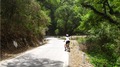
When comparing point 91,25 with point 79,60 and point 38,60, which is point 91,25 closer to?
point 79,60

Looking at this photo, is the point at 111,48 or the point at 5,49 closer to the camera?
the point at 5,49

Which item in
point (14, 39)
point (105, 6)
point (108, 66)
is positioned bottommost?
point (108, 66)

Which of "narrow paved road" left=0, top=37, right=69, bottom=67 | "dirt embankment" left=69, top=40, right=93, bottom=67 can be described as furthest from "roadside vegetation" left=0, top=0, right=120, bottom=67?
"narrow paved road" left=0, top=37, right=69, bottom=67

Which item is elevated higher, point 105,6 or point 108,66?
point 105,6

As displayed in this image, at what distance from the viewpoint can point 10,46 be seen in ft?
87.2

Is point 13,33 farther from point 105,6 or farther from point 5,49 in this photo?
point 105,6

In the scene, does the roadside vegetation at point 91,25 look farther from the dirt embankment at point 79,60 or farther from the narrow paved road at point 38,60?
the narrow paved road at point 38,60

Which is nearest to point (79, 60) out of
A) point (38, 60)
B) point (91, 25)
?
point (38, 60)

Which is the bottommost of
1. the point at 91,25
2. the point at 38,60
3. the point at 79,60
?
the point at 79,60

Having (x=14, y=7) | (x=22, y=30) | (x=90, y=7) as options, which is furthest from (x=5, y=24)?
(x=90, y=7)

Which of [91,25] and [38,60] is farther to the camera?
[91,25]

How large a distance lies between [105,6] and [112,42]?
5.38 m

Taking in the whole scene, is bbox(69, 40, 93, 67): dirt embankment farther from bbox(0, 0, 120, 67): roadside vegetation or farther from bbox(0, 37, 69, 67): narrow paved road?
bbox(0, 0, 120, 67): roadside vegetation

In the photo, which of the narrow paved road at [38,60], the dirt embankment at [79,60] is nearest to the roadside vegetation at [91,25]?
the dirt embankment at [79,60]
